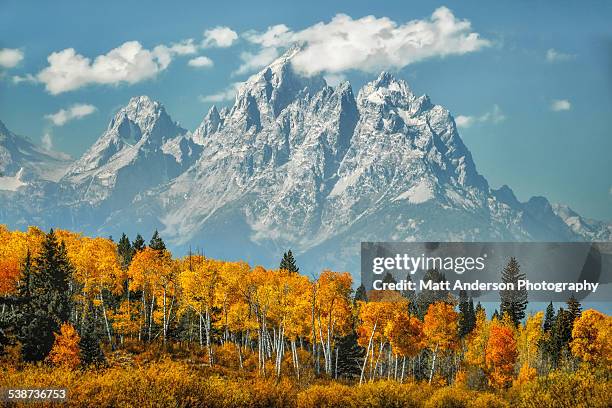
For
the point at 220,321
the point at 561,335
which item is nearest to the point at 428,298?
the point at 561,335

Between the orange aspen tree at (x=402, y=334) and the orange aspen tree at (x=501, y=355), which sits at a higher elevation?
the orange aspen tree at (x=402, y=334)

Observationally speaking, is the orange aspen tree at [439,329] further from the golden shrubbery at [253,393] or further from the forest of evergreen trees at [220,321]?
the golden shrubbery at [253,393]

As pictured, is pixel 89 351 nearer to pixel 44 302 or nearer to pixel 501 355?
pixel 44 302

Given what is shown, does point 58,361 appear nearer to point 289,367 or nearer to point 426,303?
point 289,367

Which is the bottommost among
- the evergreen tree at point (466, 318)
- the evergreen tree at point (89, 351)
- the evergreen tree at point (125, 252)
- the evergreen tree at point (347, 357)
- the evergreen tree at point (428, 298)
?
the evergreen tree at point (347, 357)

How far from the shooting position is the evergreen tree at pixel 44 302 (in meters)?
54.9

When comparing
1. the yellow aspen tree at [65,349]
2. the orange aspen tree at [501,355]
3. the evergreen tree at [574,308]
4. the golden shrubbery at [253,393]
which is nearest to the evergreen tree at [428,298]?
the evergreen tree at [574,308]

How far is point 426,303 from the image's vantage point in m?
125

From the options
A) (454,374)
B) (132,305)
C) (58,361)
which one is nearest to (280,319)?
(132,305)

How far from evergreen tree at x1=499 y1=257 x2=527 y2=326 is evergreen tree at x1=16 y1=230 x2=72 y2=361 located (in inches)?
3109

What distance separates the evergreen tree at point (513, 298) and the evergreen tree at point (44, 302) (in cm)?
7896

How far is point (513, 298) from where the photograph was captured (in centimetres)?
12556

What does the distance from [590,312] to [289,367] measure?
146ft

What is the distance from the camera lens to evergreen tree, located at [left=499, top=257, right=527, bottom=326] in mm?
122750
